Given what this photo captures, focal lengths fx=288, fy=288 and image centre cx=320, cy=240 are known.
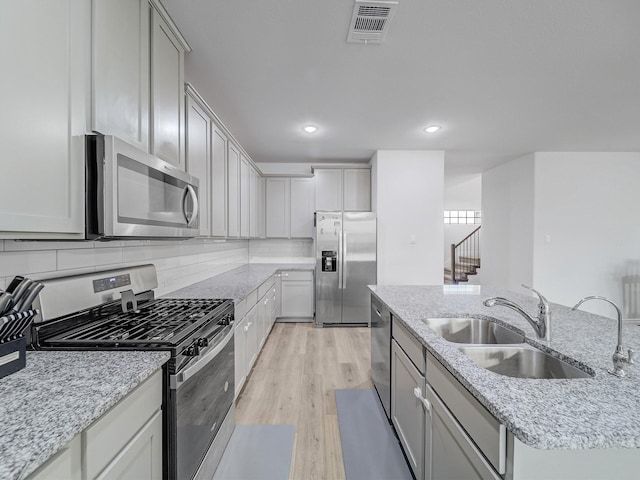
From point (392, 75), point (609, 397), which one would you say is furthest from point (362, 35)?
point (609, 397)

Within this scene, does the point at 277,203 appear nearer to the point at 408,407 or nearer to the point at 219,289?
the point at 219,289

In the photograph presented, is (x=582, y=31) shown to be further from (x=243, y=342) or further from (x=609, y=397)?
(x=243, y=342)

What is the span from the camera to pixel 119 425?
86 cm

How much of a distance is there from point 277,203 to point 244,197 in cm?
133

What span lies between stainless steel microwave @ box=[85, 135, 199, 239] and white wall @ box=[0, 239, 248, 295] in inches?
14.8

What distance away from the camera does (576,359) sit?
3.45 feet

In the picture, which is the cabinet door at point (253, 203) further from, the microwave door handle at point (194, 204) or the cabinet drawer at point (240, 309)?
the microwave door handle at point (194, 204)

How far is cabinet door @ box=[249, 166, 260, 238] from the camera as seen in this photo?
395 centimetres

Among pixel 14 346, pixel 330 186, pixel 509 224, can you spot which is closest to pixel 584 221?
pixel 509 224

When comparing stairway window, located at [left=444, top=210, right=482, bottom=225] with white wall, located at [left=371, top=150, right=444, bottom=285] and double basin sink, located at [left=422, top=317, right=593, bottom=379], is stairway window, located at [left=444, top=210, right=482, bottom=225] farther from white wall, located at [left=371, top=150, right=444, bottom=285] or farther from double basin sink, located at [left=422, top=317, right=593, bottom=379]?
double basin sink, located at [left=422, top=317, right=593, bottom=379]

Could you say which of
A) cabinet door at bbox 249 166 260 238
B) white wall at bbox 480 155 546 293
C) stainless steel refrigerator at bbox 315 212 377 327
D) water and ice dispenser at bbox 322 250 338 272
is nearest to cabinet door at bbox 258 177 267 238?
cabinet door at bbox 249 166 260 238

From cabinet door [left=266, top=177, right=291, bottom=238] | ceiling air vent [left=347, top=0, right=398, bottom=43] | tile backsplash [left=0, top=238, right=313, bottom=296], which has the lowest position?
tile backsplash [left=0, top=238, right=313, bottom=296]

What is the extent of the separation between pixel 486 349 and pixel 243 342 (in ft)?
5.89

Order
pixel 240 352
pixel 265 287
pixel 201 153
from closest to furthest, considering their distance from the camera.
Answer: pixel 201 153 < pixel 240 352 < pixel 265 287
